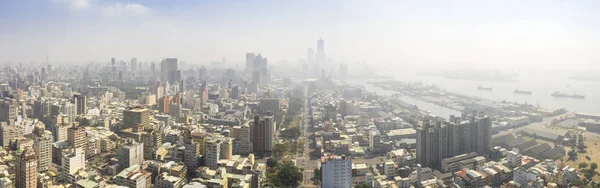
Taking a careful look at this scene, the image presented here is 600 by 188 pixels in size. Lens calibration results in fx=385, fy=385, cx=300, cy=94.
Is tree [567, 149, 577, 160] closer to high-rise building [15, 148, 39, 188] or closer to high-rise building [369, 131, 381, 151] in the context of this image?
high-rise building [369, 131, 381, 151]

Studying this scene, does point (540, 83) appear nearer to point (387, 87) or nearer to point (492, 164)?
point (387, 87)

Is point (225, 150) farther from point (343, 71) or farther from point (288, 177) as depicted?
point (343, 71)

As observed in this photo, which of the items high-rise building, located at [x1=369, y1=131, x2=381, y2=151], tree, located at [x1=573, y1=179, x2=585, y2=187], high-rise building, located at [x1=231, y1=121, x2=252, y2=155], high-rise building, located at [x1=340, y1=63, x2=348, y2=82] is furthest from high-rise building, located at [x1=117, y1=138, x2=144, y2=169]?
high-rise building, located at [x1=340, y1=63, x2=348, y2=82]

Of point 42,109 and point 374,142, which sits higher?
point 42,109

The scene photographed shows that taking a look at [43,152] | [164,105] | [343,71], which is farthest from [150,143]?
[343,71]

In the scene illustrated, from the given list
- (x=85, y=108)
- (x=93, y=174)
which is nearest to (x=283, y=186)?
(x=93, y=174)

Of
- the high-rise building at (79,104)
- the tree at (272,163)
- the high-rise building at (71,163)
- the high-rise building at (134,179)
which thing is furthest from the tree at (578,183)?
the high-rise building at (79,104)

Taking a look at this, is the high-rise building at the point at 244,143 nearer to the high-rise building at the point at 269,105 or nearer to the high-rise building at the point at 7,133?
the high-rise building at the point at 7,133
